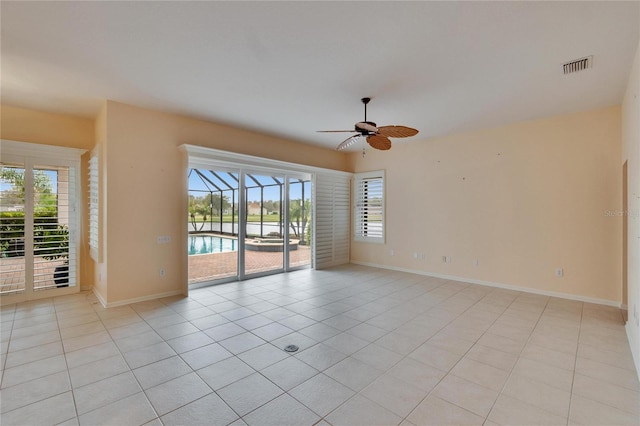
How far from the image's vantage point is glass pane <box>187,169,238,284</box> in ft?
16.8

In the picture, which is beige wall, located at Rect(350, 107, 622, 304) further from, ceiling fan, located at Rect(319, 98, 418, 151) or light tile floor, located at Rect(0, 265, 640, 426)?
ceiling fan, located at Rect(319, 98, 418, 151)

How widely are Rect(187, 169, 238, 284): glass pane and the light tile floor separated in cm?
107

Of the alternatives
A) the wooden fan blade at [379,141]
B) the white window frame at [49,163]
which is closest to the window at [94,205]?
the white window frame at [49,163]

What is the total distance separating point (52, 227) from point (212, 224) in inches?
93.4

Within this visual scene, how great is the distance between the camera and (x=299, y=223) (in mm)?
6633

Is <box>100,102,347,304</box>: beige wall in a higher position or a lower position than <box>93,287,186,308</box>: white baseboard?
higher

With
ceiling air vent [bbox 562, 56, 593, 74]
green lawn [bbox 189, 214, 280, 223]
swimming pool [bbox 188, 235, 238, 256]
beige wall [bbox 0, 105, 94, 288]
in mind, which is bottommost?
swimming pool [bbox 188, 235, 238, 256]

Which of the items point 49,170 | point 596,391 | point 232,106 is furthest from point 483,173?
point 49,170

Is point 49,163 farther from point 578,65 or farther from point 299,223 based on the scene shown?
point 578,65

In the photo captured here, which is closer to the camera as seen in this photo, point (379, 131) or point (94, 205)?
point (379, 131)

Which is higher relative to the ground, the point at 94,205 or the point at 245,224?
the point at 94,205

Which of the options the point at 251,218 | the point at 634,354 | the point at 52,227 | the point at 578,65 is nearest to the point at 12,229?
the point at 52,227

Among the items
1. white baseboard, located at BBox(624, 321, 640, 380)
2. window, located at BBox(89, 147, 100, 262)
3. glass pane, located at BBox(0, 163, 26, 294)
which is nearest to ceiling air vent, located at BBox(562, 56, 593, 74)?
white baseboard, located at BBox(624, 321, 640, 380)

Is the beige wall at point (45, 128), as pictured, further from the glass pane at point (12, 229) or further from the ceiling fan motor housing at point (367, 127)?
the ceiling fan motor housing at point (367, 127)
